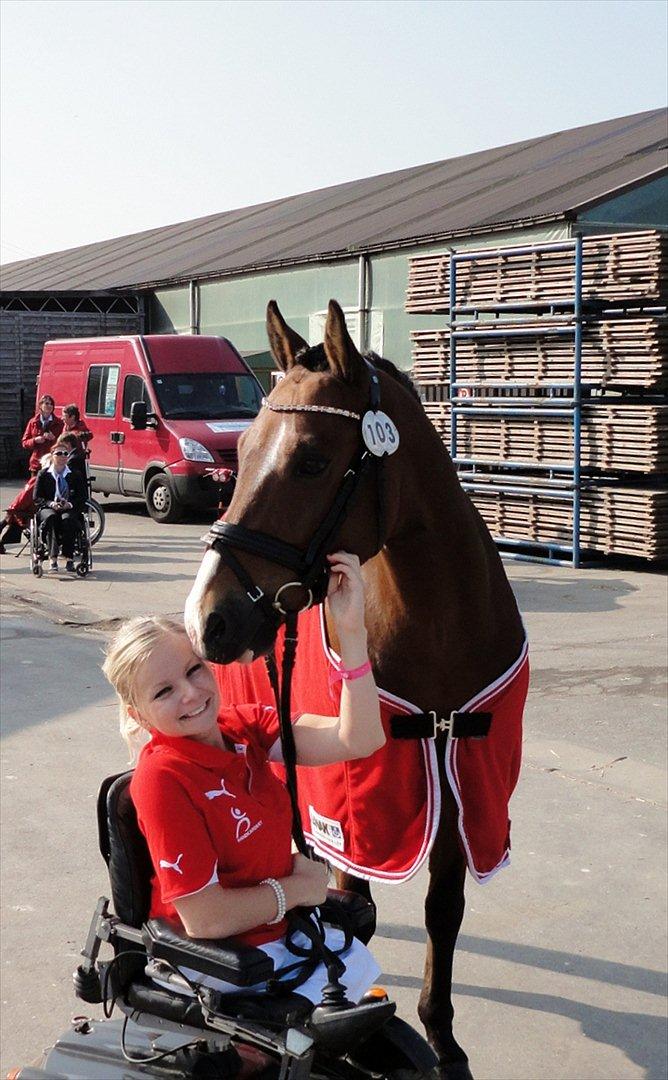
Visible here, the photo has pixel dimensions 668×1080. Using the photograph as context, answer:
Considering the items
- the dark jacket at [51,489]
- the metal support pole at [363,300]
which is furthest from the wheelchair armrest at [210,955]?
the metal support pole at [363,300]

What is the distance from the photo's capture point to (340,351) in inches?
116

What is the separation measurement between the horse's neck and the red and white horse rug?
0.20ft

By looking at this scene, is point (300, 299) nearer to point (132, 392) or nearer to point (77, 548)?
point (132, 392)

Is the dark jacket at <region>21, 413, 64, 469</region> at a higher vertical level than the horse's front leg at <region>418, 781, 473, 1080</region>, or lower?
higher

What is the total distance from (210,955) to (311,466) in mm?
1092

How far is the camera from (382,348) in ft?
65.9

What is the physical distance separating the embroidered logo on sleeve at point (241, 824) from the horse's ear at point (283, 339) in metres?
1.18

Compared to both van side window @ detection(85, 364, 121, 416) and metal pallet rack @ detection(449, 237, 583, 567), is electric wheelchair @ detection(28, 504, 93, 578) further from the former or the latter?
van side window @ detection(85, 364, 121, 416)

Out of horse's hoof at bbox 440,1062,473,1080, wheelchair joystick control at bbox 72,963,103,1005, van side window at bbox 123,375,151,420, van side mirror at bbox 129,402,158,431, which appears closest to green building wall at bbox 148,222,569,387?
van side window at bbox 123,375,151,420

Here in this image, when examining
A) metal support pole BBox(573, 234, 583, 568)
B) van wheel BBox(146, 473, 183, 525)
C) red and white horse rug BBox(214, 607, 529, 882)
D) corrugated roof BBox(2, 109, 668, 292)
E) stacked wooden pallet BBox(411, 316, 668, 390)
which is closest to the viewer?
red and white horse rug BBox(214, 607, 529, 882)

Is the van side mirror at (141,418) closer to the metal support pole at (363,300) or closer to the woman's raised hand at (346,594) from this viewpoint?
the metal support pole at (363,300)

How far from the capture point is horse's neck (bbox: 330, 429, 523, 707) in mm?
3162

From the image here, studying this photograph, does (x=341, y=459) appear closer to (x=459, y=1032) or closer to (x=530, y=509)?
(x=459, y=1032)

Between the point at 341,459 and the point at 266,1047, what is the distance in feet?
4.21
